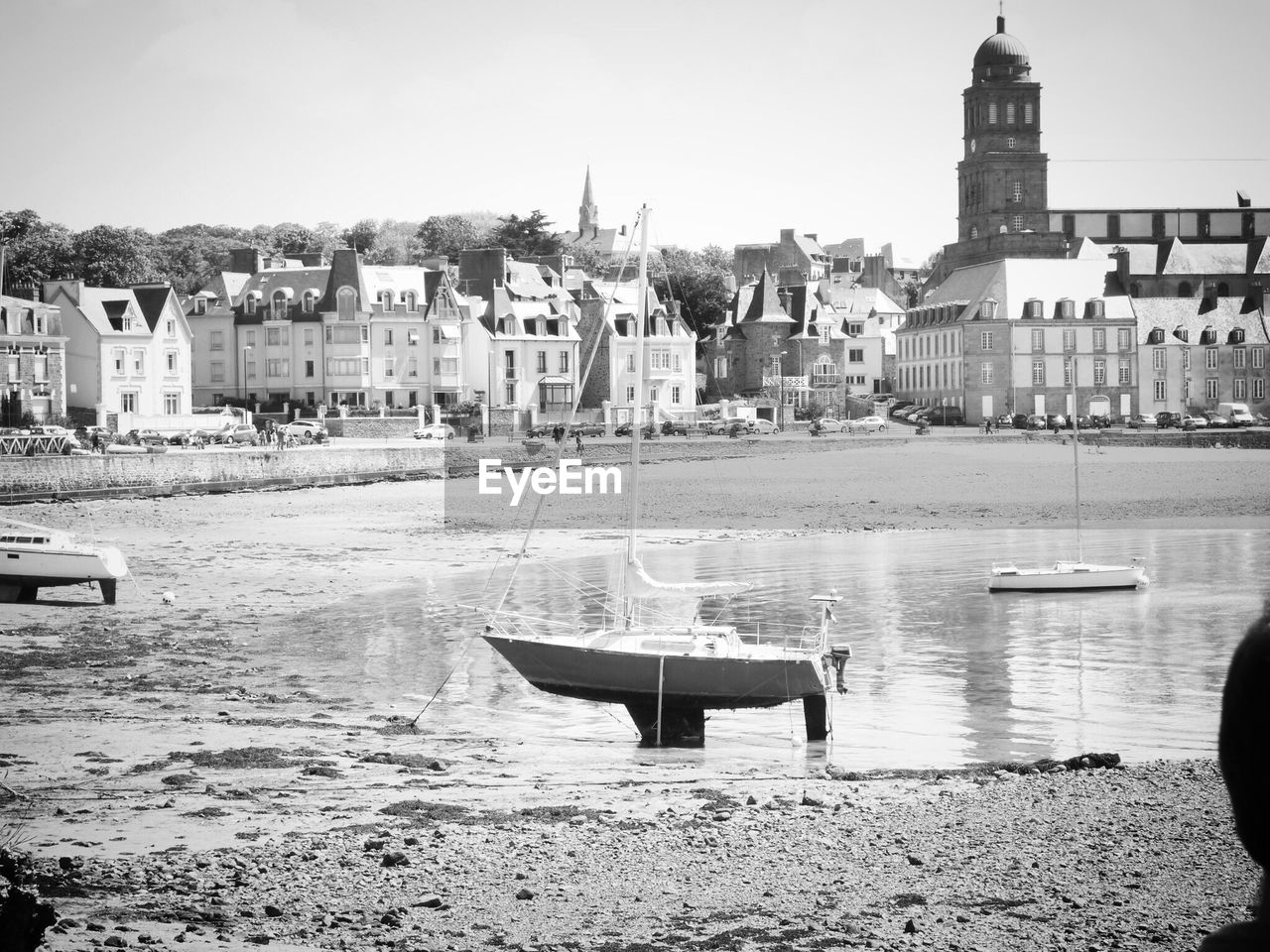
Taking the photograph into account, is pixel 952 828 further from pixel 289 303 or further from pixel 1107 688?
pixel 289 303

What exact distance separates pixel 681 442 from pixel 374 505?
2367 cm

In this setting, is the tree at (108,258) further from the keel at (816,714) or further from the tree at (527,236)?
the keel at (816,714)

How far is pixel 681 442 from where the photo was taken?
68.8 m

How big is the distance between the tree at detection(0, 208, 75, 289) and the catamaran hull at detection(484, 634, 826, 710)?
5454cm

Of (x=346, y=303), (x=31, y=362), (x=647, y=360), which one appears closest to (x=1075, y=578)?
(x=31, y=362)

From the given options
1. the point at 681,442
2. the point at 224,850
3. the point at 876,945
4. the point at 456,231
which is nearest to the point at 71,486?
the point at 681,442

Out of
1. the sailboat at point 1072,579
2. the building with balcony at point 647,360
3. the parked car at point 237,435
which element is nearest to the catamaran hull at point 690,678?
the sailboat at point 1072,579

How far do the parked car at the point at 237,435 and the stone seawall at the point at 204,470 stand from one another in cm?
426

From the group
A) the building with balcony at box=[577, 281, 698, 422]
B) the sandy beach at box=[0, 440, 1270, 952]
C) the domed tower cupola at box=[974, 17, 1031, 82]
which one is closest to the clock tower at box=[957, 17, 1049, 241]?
the domed tower cupola at box=[974, 17, 1031, 82]

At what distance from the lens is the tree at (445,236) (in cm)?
12319

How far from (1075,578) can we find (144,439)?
142ft

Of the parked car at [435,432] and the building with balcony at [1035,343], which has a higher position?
the building with balcony at [1035,343]

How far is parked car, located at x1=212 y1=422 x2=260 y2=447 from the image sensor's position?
62.3 metres

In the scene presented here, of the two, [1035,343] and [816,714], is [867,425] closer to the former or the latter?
[1035,343]
